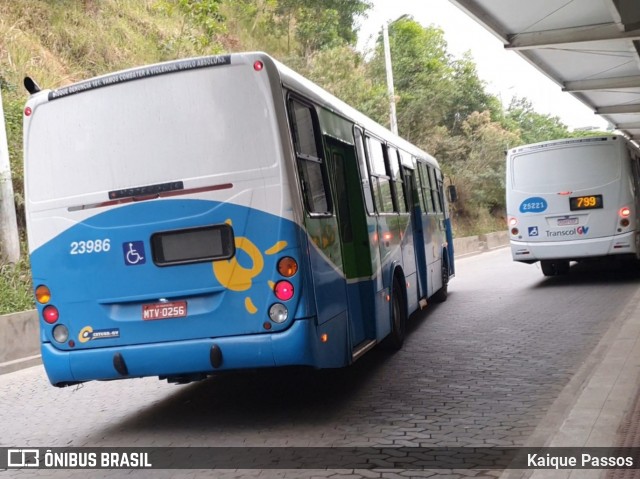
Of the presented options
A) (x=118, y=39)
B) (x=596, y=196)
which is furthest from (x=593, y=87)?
(x=118, y=39)

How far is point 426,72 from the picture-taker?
133ft

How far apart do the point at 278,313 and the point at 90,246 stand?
172cm

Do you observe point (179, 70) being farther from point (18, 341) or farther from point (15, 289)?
point (15, 289)

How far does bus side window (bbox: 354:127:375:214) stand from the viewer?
8305mm

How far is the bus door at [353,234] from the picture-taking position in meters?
7.46

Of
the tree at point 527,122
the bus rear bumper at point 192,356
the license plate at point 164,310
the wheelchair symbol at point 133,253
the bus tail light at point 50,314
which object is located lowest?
the bus rear bumper at point 192,356

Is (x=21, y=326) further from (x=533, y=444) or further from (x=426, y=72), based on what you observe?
(x=426, y=72)

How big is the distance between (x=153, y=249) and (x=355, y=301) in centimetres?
215

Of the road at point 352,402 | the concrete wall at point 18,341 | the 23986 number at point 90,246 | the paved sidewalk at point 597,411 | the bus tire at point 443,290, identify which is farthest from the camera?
the bus tire at point 443,290

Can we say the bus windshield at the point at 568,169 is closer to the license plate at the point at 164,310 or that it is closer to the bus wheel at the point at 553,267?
the bus wheel at the point at 553,267

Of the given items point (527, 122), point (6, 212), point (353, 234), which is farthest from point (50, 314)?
point (527, 122)

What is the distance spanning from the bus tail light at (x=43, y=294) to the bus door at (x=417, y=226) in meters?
6.01

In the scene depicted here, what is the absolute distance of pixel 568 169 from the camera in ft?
53.8

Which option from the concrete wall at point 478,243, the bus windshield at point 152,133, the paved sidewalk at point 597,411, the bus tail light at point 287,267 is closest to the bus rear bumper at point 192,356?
the bus tail light at point 287,267
